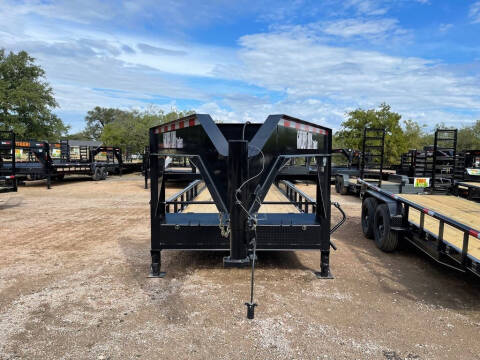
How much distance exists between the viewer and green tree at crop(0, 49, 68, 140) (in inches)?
1352

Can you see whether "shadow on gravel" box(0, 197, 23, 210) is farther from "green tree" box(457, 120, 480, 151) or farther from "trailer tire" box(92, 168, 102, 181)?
"green tree" box(457, 120, 480, 151)

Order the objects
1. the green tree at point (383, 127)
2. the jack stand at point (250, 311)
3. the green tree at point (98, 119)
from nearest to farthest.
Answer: the jack stand at point (250, 311)
the green tree at point (383, 127)
the green tree at point (98, 119)

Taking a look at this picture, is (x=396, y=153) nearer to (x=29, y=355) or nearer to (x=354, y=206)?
(x=354, y=206)

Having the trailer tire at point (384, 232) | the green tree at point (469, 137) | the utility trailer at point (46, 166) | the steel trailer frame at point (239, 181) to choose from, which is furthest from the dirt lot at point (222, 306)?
the green tree at point (469, 137)

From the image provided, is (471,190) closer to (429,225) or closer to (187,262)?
(429,225)

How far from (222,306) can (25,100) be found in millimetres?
38697

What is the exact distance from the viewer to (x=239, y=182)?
3.12 metres

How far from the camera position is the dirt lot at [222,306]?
9.87ft

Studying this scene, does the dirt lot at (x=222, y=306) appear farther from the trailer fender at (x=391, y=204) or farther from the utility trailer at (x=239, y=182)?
the trailer fender at (x=391, y=204)

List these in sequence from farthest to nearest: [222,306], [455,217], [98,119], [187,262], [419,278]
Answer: [98,119], [187,262], [455,217], [419,278], [222,306]

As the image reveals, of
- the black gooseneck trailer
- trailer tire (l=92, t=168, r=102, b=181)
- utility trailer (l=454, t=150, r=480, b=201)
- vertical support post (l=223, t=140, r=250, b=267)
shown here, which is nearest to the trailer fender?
utility trailer (l=454, t=150, r=480, b=201)

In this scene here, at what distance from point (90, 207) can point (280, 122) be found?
844 cm

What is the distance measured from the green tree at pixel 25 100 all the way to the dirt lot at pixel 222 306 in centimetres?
3404

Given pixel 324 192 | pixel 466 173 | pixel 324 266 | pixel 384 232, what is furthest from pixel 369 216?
pixel 466 173
